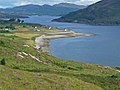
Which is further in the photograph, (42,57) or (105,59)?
(105,59)

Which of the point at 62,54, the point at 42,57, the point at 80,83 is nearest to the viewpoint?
the point at 80,83

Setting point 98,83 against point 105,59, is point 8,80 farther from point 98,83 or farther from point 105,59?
point 105,59

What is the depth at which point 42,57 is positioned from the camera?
70.1 metres

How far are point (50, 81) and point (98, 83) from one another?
24.5 ft

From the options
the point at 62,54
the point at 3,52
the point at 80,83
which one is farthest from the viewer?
the point at 62,54

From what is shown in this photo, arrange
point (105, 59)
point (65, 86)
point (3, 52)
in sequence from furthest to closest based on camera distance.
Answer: point (105, 59), point (3, 52), point (65, 86)

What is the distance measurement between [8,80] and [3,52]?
3063 cm

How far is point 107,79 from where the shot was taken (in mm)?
43656

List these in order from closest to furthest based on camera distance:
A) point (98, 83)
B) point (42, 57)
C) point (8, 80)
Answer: point (8, 80)
point (98, 83)
point (42, 57)

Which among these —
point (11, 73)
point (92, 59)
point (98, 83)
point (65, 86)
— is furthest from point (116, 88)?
point (92, 59)

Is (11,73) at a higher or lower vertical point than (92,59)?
higher

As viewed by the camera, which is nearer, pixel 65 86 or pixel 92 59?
pixel 65 86

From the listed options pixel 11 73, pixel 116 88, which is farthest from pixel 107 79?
pixel 11 73

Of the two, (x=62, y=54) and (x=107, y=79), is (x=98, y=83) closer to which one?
(x=107, y=79)
